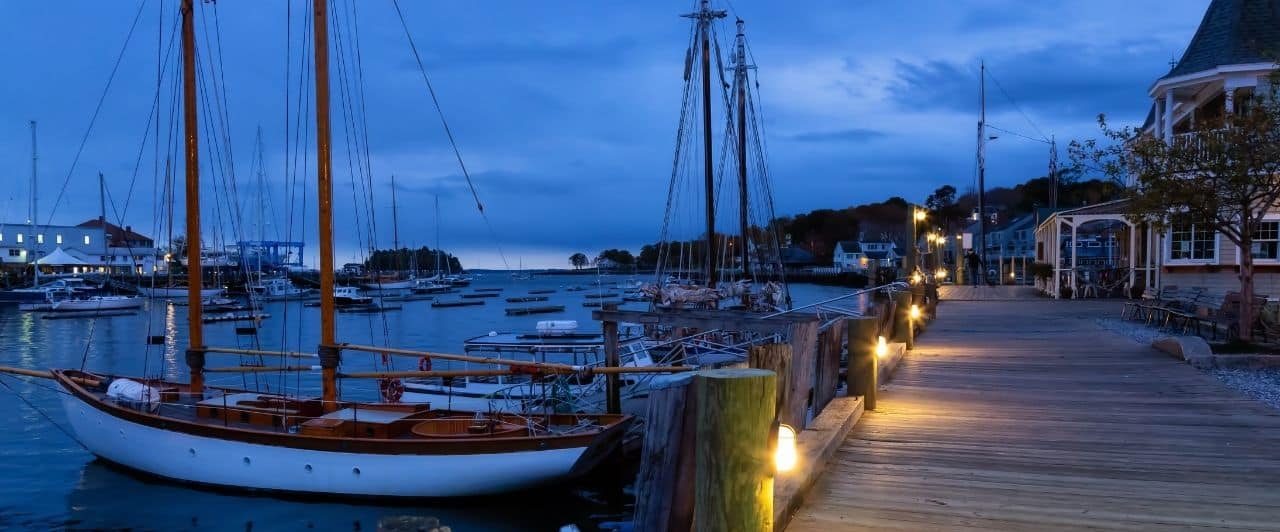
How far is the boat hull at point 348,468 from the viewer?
12461 millimetres

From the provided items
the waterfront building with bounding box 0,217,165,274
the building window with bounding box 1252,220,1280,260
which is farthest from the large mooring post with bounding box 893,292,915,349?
the waterfront building with bounding box 0,217,165,274

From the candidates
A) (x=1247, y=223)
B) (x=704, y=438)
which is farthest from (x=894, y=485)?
(x=1247, y=223)

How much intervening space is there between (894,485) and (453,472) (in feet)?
26.9

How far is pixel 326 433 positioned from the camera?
1281 centimetres

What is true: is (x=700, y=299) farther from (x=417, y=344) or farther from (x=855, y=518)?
(x=417, y=344)

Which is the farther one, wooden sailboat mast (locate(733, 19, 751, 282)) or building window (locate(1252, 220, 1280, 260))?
wooden sailboat mast (locate(733, 19, 751, 282))

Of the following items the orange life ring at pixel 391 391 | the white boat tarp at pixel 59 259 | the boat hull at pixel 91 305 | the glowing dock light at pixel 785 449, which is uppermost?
the white boat tarp at pixel 59 259

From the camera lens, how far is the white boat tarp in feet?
313

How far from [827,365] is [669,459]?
439 centimetres

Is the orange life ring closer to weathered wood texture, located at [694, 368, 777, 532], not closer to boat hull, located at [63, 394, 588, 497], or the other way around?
boat hull, located at [63, 394, 588, 497]

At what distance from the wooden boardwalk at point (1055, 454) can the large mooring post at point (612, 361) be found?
5242 millimetres

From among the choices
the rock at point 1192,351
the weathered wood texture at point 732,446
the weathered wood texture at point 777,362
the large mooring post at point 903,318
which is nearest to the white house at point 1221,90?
the rock at point 1192,351

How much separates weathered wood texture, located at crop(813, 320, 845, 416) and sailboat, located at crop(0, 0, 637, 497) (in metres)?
3.92

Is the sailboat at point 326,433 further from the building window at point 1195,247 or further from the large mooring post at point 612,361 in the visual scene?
the building window at point 1195,247
